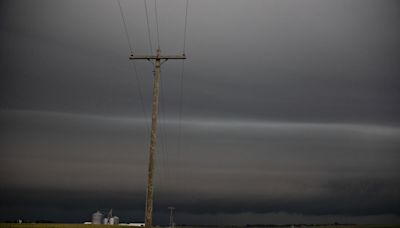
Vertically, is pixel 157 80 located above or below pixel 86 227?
above

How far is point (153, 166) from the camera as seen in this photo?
24641 mm

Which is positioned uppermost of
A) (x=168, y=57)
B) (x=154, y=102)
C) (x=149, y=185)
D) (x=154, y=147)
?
(x=168, y=57)

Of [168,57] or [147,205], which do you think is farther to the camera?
[168,57]

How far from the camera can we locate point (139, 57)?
2805cm

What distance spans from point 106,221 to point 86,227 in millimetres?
66002

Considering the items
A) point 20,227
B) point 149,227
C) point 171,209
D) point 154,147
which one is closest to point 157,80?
point 154,147

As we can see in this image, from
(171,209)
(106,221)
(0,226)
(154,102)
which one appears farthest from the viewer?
(171,209)

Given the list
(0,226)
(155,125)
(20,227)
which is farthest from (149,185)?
(0,226)

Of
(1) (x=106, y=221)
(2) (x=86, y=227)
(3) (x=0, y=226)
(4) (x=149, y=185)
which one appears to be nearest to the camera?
(4) (x=149, y=185)

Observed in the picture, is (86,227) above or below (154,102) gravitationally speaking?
below

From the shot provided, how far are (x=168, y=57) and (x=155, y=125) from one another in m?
4.84

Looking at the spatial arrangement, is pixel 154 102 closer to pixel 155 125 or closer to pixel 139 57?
pixel 155 125

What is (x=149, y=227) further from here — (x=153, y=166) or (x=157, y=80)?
(x=157, y=80)

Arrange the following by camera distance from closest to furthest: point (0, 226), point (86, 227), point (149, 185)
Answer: point (149, 185), point (0, 226), point (86, 227)
